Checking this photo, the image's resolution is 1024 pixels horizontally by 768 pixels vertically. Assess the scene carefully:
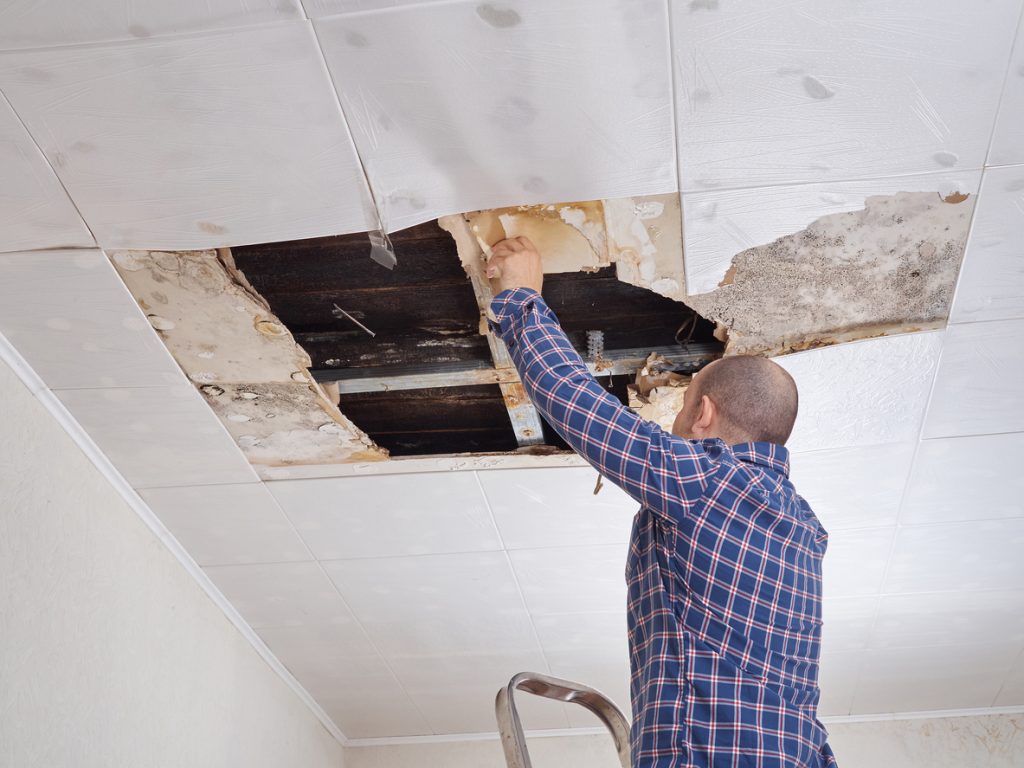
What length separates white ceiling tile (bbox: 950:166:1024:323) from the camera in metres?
1.70

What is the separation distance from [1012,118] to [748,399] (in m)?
0.68

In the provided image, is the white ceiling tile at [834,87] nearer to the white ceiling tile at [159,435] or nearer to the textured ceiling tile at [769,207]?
the textured ceiling tile at [769,207]

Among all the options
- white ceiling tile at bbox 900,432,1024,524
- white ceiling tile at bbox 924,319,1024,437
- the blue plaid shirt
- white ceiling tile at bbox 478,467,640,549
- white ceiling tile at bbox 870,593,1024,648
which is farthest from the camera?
white ceiling tile at bbox 870,593,1024,648

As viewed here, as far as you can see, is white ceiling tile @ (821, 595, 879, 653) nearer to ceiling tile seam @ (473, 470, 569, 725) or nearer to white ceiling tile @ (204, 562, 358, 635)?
ceiling tile seam @ (473, 470, 569, 725)

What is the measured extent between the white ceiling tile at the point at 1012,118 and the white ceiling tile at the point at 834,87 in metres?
0.02

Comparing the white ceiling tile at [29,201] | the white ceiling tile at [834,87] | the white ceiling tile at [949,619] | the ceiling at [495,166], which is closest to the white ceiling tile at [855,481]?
the ceiling at [495,166]

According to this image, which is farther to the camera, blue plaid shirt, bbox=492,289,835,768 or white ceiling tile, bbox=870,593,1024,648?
white ceiling tile, bbox=870,593,1024,648

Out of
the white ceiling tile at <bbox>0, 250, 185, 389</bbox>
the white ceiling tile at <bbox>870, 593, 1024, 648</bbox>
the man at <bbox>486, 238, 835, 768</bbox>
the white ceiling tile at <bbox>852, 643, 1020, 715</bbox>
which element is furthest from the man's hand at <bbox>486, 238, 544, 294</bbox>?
the white ceiling tile at <bbox>852, 643, 1020, 715</bbox>

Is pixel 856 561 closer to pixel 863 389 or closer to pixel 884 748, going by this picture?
pixel 863 389

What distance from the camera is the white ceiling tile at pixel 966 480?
2.40 meters

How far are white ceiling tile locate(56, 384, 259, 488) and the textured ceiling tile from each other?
1298mm

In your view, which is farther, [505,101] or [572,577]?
[572,577]

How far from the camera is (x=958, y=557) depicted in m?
2.96

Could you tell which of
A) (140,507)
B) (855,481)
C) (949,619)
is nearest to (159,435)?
(140,507)
